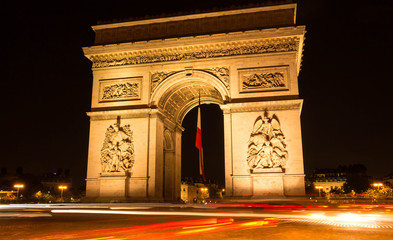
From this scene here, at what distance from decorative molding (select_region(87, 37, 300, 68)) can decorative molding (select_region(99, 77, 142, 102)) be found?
1.13 metres

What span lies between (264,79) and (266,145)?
3.91 metres

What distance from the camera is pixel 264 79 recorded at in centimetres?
2095

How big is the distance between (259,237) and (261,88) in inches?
589

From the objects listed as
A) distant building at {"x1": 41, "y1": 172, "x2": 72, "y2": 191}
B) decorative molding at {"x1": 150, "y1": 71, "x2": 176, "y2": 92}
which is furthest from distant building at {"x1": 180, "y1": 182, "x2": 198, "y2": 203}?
decorative molding at {"x1": 150, "y1": 71, "x2": 176, "y2": 92}

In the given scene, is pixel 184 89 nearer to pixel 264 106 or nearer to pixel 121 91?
pixel 121 91

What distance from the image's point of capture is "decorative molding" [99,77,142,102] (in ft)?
74.4

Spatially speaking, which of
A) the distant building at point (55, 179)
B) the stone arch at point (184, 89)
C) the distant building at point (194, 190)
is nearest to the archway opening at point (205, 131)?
the stone arch at point (184, 89)

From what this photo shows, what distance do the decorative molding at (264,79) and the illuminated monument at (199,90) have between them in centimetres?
6

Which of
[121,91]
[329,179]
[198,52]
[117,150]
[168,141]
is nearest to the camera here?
[117,150]

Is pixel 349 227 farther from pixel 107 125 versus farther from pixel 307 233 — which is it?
pixel 107 125

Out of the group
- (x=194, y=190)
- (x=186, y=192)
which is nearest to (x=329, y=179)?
(x=194, y=190)

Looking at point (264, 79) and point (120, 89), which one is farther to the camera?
point (120, 89)

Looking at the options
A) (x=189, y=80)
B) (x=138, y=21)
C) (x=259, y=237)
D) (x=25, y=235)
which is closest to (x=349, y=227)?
A: (x=259, y=237)

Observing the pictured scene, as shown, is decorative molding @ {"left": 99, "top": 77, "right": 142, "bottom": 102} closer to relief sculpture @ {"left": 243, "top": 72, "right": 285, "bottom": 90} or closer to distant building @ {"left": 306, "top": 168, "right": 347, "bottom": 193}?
relief sculpture @ {"left": 243, "top": 72, "right": 285, "bottom": 90}
